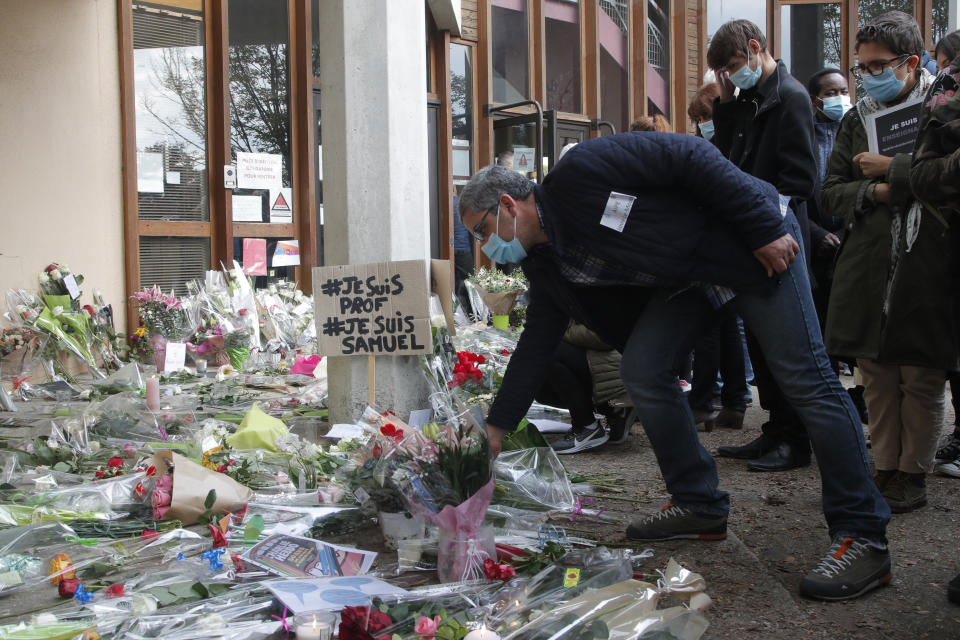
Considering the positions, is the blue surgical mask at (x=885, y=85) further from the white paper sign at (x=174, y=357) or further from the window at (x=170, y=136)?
the window at (x=170, y=136)

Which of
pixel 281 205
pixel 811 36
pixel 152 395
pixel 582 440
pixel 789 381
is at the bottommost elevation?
pixel 582 440

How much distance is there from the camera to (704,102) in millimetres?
5293

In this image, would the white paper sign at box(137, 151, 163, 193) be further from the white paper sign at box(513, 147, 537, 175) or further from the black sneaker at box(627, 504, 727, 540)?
the black sneaker at box(627, 504, 727, 540)

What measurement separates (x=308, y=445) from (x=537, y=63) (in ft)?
26.5

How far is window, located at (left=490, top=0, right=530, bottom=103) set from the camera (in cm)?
1066

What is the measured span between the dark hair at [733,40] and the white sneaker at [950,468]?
2036 mm

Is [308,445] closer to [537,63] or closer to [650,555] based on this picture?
[650,555]

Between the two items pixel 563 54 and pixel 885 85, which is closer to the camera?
pixel 885 85

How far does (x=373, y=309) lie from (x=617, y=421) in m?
1.42

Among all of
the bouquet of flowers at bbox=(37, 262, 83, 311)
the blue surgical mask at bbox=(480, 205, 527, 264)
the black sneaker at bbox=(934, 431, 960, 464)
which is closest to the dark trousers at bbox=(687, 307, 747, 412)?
the black sneaker at bbox=(934, 431, 960, 464)

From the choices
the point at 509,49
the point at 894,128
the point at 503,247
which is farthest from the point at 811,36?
the point at 503,247

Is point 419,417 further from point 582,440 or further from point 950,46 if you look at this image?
point 950,46

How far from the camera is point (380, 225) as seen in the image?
14.4 feet

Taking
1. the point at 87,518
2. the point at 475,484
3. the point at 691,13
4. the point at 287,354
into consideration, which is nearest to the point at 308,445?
the point at 87,518
